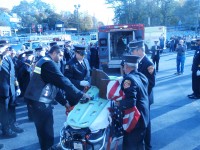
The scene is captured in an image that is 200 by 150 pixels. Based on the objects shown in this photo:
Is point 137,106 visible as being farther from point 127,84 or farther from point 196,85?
point 196,85

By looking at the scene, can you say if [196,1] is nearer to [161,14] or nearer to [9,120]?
[161,14]

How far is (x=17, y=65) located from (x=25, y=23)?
2084 inches

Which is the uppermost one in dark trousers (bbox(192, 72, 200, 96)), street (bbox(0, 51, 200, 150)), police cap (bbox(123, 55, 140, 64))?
police cap (bbox(123, 55, 140, 64))

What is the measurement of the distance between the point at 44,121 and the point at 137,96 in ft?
5.07

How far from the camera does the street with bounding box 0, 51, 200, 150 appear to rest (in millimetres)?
4906

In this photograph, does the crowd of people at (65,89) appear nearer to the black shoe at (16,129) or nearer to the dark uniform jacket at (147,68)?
the dark uniform jacket at (147,68)

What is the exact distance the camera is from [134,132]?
347cm

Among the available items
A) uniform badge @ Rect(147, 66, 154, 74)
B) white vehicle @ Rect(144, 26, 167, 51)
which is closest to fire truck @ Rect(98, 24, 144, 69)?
uniform badge @ Rect(147, 66, 154, 74)

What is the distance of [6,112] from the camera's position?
5320 mm

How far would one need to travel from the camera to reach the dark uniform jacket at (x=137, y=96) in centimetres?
323

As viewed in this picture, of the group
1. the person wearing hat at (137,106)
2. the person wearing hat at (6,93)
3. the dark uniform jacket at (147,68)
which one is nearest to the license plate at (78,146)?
the person wearing hat at (137,106)

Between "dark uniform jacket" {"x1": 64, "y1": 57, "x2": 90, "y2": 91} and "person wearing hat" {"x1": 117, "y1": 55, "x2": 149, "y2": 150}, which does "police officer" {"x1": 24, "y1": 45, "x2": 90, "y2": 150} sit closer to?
"person wearing hat" {"x1": 117, "y1": 55, "x2": 149, "y2": 150}

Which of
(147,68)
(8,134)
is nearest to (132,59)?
(147,68)

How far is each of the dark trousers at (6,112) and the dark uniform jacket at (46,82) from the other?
1.80 meters
